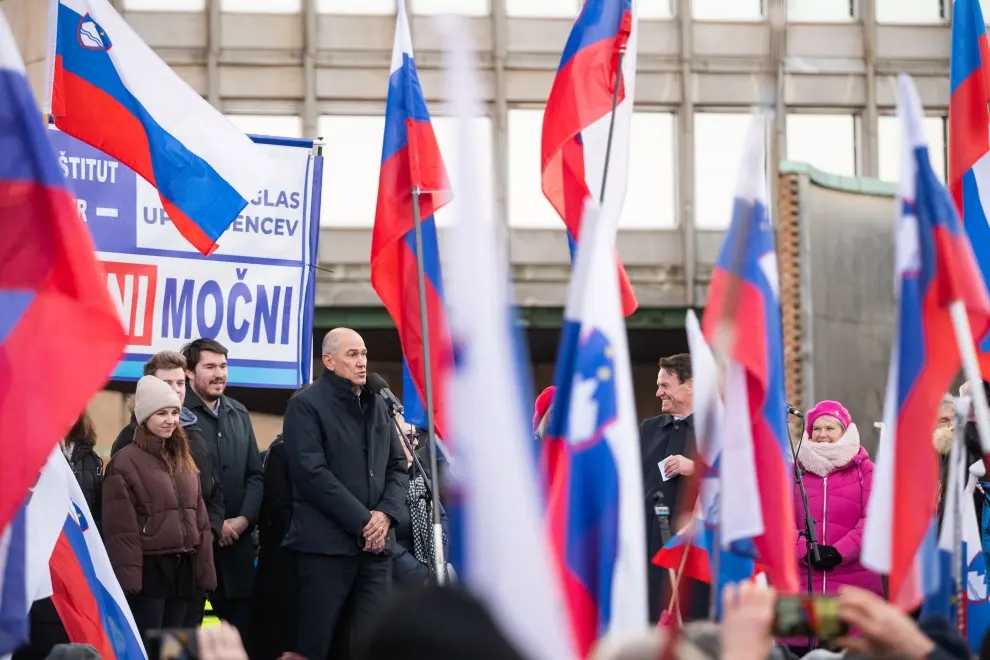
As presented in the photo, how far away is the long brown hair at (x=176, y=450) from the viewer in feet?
26.6

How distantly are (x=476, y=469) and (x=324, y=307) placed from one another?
72.2ft

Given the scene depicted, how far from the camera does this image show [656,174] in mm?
26719

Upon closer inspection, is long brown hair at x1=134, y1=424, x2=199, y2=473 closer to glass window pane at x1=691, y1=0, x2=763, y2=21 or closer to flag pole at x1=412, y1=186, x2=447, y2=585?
flag pole at x1=412, y1=186, x2=447, y2=585

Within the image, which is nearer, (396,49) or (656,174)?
(396,49)

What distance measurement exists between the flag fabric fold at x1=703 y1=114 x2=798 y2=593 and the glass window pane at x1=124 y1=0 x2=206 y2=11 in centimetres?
2172

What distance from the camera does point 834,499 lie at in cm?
884

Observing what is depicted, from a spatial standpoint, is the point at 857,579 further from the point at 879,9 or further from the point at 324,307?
the point at 879,9

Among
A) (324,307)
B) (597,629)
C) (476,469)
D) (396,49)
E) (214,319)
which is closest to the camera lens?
(476,469)

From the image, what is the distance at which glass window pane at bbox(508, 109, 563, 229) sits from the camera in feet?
85.8

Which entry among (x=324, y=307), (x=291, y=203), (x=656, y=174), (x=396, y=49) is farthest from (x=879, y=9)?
(x=396, y=49)

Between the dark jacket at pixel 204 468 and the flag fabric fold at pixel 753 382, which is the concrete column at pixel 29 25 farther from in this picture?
the flag fabric fold at pixel 753 382

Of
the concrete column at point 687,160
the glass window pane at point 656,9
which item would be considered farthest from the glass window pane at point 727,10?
the glass window pane at point 656,9

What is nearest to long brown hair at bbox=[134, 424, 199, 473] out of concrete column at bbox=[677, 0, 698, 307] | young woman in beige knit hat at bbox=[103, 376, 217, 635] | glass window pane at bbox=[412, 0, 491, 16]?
young woman in beige knit hat at bbox=[103, 376, 217, 635]

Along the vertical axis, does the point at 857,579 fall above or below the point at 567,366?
below
